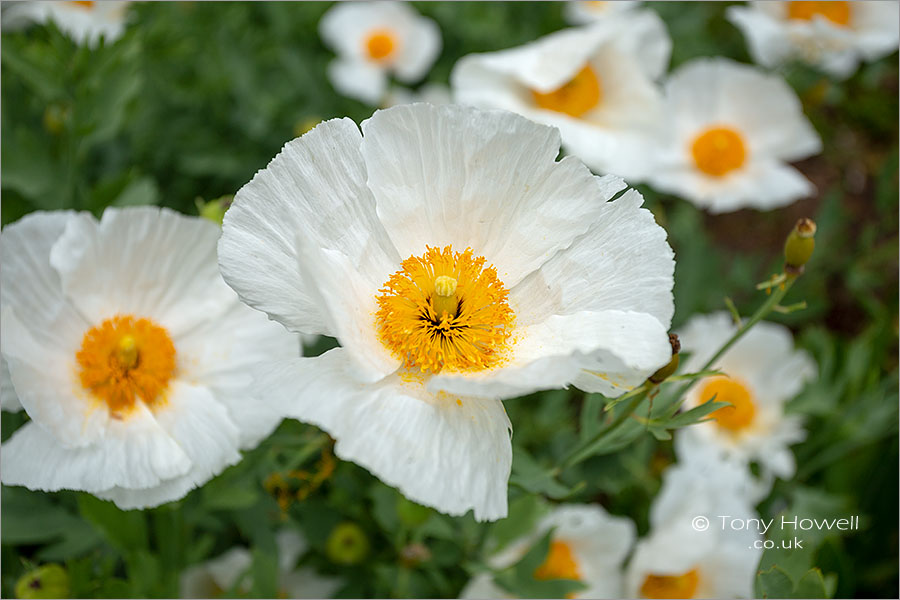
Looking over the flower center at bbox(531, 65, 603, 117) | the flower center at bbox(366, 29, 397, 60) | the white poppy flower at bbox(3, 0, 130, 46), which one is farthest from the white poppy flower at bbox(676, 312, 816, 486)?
the white poppy flower at bbox(3, 0, 130, 46)

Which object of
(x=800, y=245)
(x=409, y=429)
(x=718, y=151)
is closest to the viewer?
(x=409, y=429)

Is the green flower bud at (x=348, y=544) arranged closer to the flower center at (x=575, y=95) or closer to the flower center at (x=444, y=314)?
the flower center at (x=444, y=314)

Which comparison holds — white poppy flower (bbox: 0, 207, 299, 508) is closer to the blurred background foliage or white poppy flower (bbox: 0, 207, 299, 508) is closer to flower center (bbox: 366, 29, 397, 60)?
the blurred background foliage

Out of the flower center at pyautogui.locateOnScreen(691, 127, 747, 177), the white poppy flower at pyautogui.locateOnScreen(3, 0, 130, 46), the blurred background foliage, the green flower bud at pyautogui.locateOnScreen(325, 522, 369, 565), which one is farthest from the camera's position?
the flower center at pyautogui.locateOnScreen(691, 127, 747, 177)

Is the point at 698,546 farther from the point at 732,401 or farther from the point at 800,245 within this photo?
the point at 800,245

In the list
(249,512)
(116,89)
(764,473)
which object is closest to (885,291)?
(764,473)

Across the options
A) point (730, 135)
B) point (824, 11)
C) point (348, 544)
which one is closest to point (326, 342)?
point (348, 544)

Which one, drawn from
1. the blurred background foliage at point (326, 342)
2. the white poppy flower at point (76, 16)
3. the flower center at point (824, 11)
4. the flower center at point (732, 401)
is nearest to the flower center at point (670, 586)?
the blurred background foliage at point (326, 342)

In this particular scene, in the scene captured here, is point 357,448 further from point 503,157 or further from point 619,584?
point 619,584
